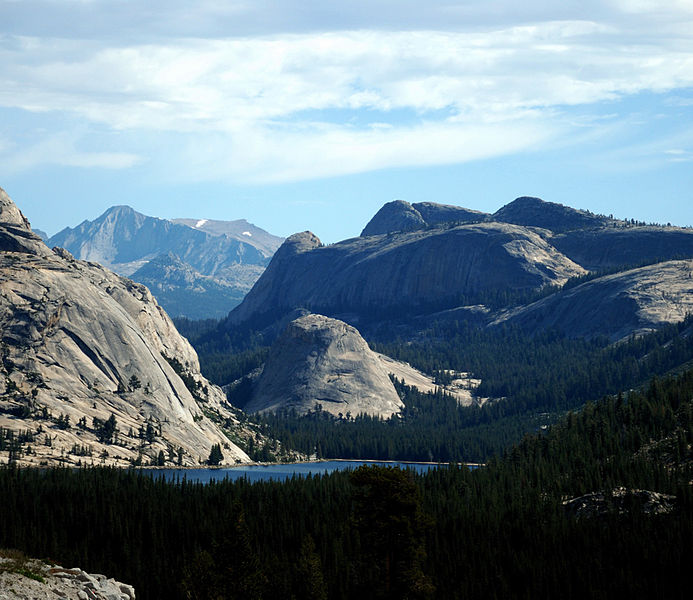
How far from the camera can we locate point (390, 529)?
94625 mm

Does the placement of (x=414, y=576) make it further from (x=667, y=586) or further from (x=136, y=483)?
(x=136, y=483)

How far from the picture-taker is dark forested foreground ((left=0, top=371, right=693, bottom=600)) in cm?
10888

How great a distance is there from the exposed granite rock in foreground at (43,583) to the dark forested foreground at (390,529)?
1598cm

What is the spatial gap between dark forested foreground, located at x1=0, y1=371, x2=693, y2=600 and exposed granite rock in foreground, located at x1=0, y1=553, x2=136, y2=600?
16.0 meters

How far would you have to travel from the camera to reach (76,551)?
14588cm

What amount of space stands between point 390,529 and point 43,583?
105ft

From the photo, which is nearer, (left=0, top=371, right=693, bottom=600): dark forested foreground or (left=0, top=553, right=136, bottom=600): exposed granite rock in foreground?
(left=0, top=553, right=136, bottom=600): exposed granite rock in foreground

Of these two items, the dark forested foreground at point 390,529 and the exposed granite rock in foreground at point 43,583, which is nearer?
the exposed granite rock in foreground at point 43,583

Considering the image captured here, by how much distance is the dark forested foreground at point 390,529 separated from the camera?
109 meters

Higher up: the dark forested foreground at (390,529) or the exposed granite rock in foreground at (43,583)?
the exposed granite rock in foreground at (43,583)

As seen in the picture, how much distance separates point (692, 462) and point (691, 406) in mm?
24676

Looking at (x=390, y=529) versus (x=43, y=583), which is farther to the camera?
(x=390, y=529)

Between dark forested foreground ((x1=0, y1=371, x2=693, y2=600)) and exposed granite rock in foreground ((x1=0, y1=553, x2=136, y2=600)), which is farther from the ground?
exposed granite rock in foreground ((x1=0, y1=553, x2=136, y2=600))

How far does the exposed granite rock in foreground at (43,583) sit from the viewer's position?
8481cm
